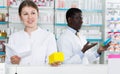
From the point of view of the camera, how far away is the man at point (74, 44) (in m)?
2.15

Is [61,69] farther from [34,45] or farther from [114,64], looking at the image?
[34,45]

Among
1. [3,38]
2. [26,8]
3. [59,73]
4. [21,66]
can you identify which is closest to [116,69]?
[59,73]

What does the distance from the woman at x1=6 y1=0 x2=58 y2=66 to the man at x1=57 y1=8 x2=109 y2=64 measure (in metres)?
0.25

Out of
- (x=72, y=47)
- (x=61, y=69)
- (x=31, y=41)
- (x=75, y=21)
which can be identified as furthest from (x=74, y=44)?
(x=61, y=69)

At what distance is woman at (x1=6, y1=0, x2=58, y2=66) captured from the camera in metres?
1.85

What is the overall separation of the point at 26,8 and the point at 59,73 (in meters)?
1.00

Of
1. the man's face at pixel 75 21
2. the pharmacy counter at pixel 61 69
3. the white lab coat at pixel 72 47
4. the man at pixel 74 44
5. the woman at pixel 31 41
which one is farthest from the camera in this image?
the man's face at pixel 75 21

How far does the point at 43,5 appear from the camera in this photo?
5844 millimetres

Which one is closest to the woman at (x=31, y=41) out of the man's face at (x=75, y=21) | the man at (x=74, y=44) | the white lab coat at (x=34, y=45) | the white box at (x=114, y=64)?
the white lab coat at (x=34, y=45)

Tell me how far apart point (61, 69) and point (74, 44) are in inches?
53.9

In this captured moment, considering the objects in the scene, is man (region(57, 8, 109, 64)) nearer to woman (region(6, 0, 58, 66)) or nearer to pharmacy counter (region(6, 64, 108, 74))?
woman (region(6, 0, 58, 66))

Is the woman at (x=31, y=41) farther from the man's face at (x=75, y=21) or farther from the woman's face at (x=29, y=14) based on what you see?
the man's face at (x=75, y=21)

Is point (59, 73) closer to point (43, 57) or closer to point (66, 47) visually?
point (43, 57)

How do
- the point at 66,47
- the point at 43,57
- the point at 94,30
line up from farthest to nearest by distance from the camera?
the point at 94,30
the point at 66,47
the point at 43,57
